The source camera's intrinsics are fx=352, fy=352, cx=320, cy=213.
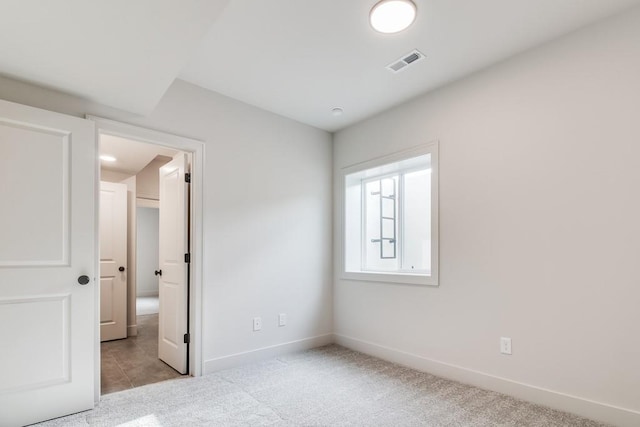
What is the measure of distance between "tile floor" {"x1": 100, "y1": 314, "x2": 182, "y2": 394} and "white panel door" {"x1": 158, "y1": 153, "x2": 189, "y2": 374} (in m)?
0.13

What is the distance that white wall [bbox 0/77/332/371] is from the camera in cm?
312

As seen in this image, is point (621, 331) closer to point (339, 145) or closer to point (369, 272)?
point (369, 272)

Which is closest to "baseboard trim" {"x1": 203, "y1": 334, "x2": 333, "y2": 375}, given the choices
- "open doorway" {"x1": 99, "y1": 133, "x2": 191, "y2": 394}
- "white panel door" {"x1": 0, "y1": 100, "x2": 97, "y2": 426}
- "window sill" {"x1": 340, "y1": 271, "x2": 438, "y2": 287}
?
"open doorway" {"x1": 99, "y1": 133, "x2": 191, "y2": 394}

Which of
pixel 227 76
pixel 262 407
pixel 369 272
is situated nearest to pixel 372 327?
pixel 369 272

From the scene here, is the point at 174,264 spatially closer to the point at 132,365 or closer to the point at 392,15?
the point at 132,365

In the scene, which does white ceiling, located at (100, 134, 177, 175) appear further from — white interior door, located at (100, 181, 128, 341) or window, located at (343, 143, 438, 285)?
window, located at (343, 143, 438, 285)

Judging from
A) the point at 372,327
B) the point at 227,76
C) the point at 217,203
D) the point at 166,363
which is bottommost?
the point at 166,363

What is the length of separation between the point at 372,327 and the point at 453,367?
93 centimetres

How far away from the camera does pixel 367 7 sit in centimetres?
213

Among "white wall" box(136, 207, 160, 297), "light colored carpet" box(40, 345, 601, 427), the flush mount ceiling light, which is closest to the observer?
the flush mount ceiling light

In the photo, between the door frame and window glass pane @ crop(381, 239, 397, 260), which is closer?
the door frame

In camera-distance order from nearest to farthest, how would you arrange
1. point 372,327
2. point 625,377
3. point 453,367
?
point 625,377, point 453,367, point 372,327

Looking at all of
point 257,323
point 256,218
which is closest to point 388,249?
point 256,218

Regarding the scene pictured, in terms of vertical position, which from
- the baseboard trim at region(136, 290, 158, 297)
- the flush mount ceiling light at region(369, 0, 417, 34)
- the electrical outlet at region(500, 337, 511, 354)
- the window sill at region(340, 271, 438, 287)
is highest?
the flush mount ceiling light at region(369, 0, 417, 34)
